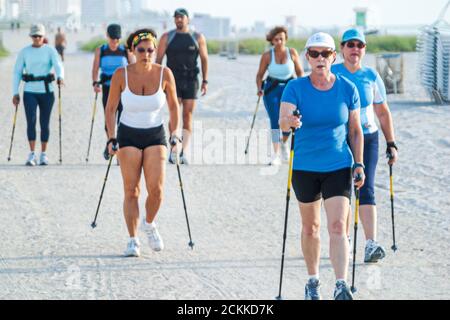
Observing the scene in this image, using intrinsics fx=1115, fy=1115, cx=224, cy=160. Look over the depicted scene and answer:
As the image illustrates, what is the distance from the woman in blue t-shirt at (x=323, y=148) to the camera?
282 inches

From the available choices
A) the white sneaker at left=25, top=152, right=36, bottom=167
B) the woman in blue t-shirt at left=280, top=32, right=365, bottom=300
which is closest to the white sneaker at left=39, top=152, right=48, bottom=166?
the white sneaker at left=25, top=152, right=36, bottom=167

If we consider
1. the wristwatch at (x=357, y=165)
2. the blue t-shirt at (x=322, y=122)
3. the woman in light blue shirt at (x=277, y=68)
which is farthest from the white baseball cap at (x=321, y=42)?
the woman in light blue shirt at (x=277, y=68)

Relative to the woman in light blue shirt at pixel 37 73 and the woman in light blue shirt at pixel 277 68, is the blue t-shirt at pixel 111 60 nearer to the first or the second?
the woman in light blue shirt at pixel 37 73

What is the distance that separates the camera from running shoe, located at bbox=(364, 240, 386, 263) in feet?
28.5

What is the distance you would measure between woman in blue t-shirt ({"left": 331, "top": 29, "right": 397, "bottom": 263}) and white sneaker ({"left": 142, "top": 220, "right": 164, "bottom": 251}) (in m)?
1.68

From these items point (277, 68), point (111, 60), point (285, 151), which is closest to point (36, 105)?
point (111, 60)

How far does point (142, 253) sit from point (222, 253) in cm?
66

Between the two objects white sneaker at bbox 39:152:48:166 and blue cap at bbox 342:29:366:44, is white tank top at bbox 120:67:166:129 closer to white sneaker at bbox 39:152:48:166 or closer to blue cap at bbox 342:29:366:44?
blue cap at bbox 342:29:366:44

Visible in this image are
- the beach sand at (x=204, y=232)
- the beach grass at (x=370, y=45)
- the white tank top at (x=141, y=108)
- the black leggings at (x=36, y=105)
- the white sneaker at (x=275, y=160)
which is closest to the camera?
the beach sand at (x=204, y=232)

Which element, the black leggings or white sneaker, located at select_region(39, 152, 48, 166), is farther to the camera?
white sneaker, located at select_region(39, 152, 48, 166)

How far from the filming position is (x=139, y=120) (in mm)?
8938

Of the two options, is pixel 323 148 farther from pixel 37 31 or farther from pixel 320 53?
pixel 37 31

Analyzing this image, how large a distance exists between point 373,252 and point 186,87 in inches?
246

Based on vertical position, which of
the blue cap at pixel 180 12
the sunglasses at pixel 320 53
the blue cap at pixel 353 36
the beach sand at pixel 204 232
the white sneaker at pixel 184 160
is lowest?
the white sneaker at pixel 184 160
